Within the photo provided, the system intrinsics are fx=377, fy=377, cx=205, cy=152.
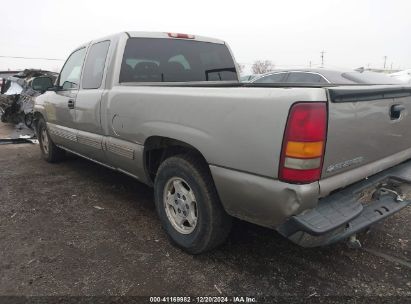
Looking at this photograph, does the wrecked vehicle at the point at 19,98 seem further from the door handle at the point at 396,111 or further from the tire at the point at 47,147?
the door handle at the point at 396,111

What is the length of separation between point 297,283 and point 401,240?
1298 millimetres

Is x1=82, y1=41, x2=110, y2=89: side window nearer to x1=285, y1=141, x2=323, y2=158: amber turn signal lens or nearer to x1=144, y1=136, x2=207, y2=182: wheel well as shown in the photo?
x1=144, y1=136, x2=207, y2=182: wheel well

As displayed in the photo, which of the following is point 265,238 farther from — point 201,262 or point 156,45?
point 156,45

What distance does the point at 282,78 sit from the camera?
9016mm

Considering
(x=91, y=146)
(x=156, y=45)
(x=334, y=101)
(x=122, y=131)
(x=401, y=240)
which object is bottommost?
(x=401, y=240)

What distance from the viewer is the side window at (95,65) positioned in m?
4.07

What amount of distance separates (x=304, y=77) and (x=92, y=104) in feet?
18.9

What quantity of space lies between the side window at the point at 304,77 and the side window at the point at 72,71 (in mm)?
A: 5104

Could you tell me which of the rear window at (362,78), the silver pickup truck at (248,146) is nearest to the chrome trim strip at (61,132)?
the silver pickup truck at (248,146)

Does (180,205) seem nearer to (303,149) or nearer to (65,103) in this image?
(303,149)

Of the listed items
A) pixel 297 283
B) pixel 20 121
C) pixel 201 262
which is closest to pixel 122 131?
pixel 201 262

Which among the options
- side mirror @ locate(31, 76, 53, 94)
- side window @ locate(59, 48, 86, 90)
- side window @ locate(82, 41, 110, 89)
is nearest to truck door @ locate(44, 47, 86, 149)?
side window @ locate(59, 48, 86, 90)

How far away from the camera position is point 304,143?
84.7 inches

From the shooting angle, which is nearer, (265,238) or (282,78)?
(265,238)
